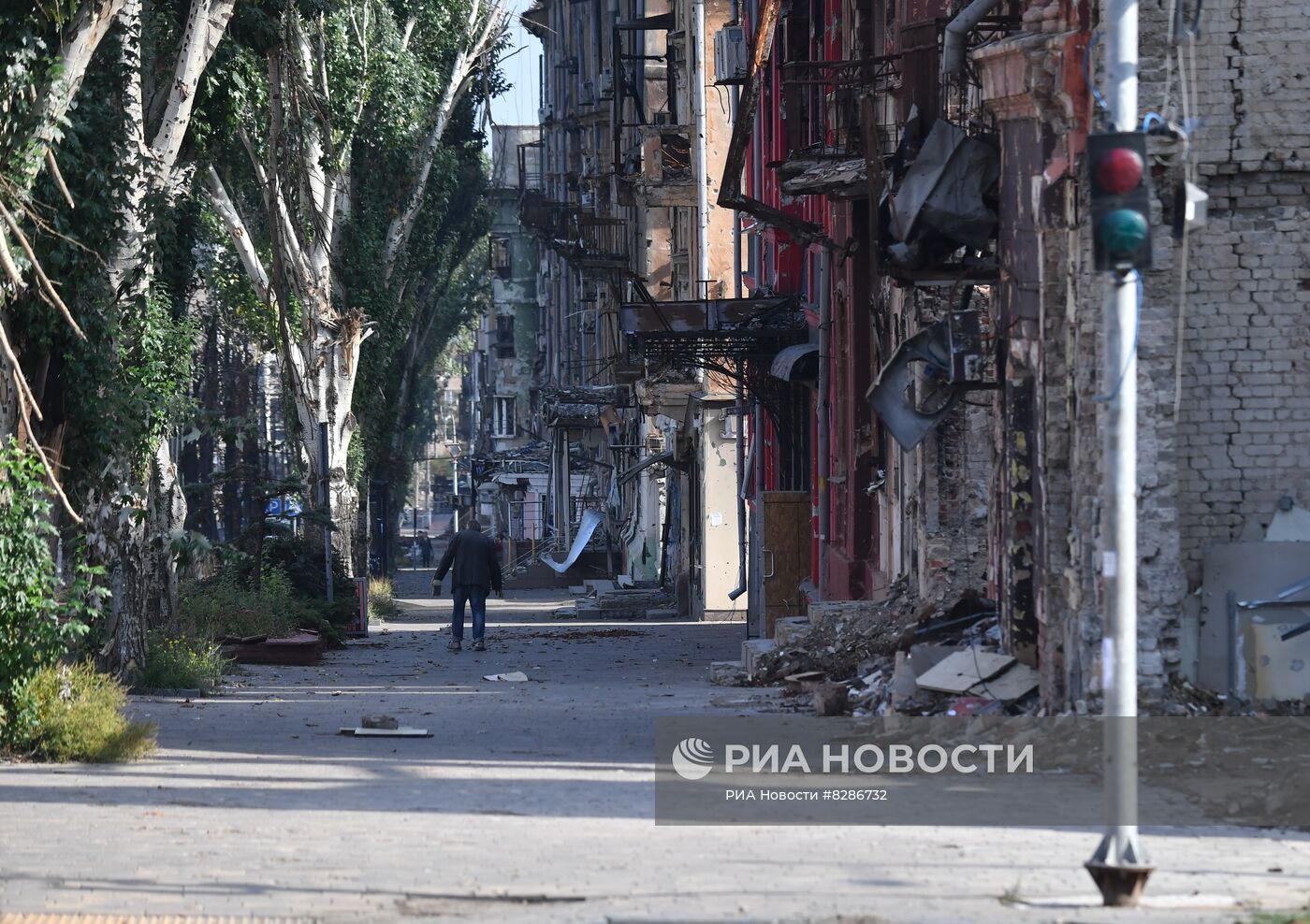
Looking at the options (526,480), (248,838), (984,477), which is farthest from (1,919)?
(526,480)

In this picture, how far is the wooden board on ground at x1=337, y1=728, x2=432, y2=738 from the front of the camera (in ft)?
43.6

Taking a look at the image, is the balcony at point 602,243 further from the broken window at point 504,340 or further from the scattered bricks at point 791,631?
the broken window at point 504,340

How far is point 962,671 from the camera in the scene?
1323 cm

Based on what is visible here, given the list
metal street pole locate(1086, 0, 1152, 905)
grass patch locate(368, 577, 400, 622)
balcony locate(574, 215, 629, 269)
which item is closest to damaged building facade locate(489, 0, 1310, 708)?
metal street pole locate(1086, 0, 1152, 905)

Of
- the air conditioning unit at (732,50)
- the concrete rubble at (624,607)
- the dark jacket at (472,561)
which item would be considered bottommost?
the concrete rubble at (624,607)

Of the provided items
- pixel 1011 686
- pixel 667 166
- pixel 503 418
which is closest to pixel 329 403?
pixel 667 166

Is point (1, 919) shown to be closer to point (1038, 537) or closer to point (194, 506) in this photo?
point (1038, 537)

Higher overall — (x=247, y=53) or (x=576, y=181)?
(x=576, y=181)

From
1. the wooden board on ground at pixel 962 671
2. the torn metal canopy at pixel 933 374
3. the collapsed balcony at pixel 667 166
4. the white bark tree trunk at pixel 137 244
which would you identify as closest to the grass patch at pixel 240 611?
the white bark tree trunk at pixel 137 244

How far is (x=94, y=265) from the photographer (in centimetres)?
1556

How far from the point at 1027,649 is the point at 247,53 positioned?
11256 millimetres

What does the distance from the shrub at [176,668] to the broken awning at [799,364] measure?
32.2 feet

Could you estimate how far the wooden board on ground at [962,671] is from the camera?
1302 cm

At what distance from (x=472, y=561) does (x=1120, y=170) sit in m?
16.4
